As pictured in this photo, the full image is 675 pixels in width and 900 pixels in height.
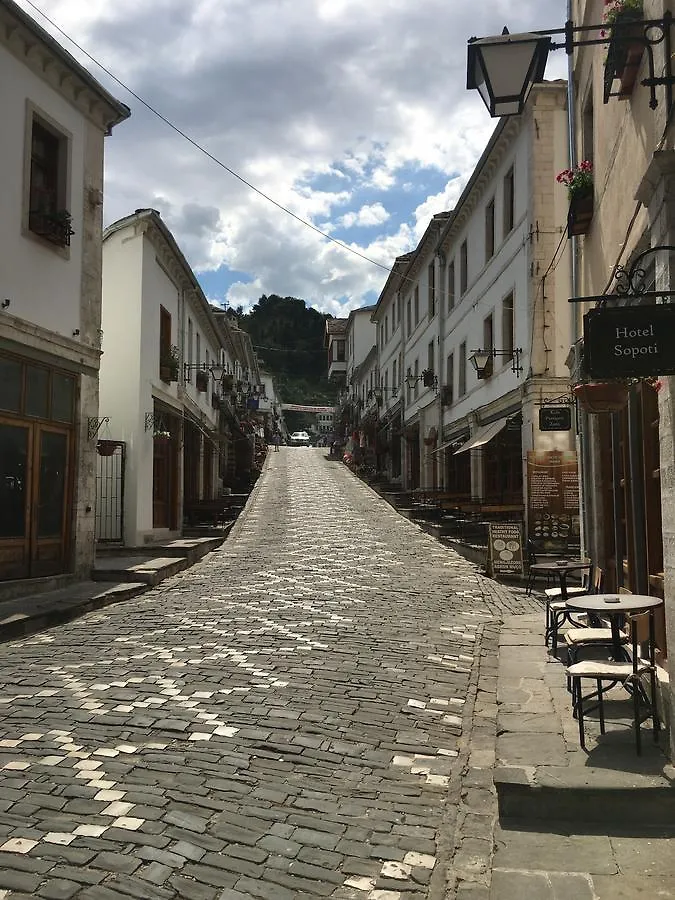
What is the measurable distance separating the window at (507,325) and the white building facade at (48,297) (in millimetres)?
9071

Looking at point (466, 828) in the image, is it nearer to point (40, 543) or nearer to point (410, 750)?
point (410, 750)

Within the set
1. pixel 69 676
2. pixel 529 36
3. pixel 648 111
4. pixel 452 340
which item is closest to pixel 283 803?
pixel 69 676

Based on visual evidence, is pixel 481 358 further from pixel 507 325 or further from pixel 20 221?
pixel 20 221

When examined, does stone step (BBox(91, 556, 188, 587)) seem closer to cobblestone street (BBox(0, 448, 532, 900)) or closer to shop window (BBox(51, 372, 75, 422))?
cobblestone street (BBox(0, 448, 532, 900))

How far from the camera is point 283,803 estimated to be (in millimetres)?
4215

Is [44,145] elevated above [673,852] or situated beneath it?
elevated above

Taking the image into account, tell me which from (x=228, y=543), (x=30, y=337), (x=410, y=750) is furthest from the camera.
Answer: (x=228, y=543)

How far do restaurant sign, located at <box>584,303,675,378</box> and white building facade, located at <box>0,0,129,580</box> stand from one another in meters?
8.77

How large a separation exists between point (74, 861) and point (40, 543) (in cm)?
894

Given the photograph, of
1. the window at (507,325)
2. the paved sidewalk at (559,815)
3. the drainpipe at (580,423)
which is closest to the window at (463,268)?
the window at (507,325)

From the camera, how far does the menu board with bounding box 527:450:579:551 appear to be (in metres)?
14.2

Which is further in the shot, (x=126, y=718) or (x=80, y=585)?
(x=80, y=585)

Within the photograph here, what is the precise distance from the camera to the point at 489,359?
729 inches

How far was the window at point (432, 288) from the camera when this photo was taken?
2725cm
